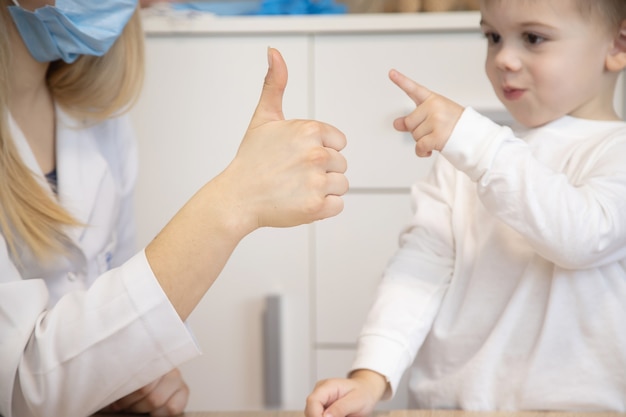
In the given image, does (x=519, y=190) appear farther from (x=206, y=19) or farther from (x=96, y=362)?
(x=206, y=19)

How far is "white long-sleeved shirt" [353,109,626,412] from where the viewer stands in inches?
30.8

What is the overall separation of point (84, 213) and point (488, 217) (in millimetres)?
458

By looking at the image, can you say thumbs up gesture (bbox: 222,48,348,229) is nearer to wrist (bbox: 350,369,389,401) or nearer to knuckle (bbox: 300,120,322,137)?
knuckle (bbox: 300,120,322,137)

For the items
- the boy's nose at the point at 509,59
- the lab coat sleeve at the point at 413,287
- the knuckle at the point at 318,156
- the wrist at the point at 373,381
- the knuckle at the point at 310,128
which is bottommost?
the wrist at the point at 373,381

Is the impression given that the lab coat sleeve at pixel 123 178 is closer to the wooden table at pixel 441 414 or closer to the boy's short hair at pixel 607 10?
the wooden table at pixel 441 414

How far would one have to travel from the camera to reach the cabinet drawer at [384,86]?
1.45 m

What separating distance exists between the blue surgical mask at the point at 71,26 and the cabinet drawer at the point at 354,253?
0.66 metres

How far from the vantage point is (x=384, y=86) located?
4.79 ft

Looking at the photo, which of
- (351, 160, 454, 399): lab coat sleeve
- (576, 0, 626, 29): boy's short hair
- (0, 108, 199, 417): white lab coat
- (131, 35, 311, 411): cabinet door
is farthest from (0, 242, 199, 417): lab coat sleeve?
(131, 35, 311, 411): cabinet door

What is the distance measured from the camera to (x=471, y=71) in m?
1.45

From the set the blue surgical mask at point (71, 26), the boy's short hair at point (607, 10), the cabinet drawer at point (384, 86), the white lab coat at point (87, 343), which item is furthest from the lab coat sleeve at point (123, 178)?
the boy's short hair at point (607, 10)

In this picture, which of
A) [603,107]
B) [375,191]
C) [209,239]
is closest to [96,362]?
[209,239]

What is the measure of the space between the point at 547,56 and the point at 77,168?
54 centimetres

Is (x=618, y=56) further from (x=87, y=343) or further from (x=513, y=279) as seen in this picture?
(x=87, y=343)
